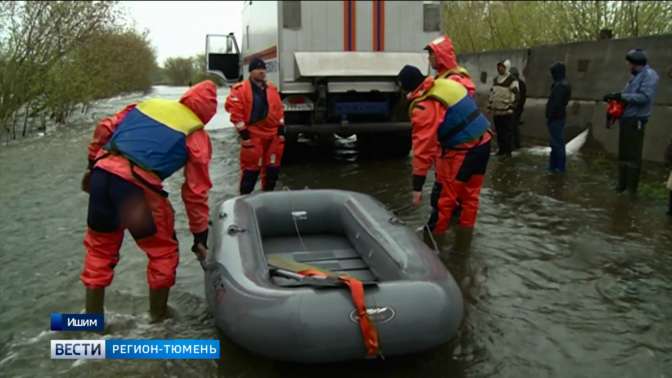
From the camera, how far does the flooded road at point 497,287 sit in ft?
10.1

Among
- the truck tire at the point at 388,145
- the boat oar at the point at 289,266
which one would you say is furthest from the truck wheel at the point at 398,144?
the boat oar at the point at 289,266

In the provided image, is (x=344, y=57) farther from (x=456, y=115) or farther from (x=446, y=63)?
(x=456, y=115)

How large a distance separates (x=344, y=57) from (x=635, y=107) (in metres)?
3.57

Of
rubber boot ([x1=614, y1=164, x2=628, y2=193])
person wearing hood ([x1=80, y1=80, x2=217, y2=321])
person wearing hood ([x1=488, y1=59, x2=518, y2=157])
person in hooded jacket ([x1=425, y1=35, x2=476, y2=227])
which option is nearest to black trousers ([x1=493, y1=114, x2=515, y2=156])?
person wearing hood ([x1=488, y1=59, x2=518, y2=157])

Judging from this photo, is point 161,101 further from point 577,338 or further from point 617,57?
point 617,57

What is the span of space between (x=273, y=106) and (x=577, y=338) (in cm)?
369

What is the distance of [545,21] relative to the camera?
12492mm

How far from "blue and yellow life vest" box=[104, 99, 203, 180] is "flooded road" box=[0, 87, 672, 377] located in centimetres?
104

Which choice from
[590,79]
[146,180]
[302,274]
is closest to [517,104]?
[590,79]

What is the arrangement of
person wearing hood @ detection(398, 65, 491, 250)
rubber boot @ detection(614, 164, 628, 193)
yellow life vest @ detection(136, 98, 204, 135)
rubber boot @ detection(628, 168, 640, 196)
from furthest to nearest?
rubber boot @ detection(614, 164, 628, 193), rubber boot @ detection(628, 168, 640, 196), person wearing hood @ detection(398, 65, 491, 250), yellow life vest @ detection(136, 98, 204, 135)

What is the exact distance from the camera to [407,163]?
886 cm

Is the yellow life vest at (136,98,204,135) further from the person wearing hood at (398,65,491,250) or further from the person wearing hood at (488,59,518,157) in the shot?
the person wearing hood at (488,59,518,157)

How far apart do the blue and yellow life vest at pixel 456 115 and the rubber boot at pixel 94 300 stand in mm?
2418

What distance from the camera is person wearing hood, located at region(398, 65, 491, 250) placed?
413 cm
